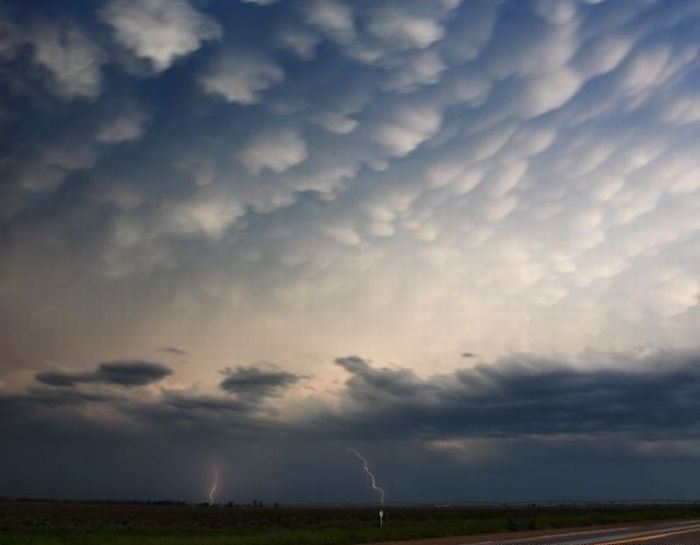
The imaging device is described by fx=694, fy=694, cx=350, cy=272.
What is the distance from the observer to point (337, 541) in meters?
38.6

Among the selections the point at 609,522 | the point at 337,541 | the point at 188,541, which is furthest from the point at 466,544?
the point at 609,522

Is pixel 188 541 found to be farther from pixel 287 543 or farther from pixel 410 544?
pixel 410 544

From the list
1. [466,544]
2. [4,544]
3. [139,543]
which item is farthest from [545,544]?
[4,544]

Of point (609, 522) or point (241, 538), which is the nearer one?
point (241, 538)

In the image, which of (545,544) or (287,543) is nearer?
(545,544)

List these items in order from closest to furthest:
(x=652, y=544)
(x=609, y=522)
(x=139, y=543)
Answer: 1. (x=652, y=544)
2. (x=139, y=543)
3. (x=609, y=522)

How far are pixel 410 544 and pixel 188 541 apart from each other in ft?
40.0

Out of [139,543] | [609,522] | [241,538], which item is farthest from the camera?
[609,522]

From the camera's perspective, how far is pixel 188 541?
38.2m

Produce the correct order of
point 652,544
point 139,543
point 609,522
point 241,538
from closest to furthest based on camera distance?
point 652,544 < point 139,543 < point 241,538 < point 609,522

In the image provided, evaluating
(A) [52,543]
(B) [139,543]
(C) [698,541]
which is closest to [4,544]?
(A) [52,543]

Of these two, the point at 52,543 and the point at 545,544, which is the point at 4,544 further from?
the point at 545,544

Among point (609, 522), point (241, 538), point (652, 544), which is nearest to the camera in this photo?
point (652, 544)

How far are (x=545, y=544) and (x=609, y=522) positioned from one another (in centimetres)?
3625
